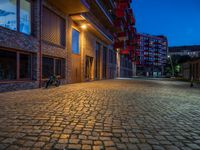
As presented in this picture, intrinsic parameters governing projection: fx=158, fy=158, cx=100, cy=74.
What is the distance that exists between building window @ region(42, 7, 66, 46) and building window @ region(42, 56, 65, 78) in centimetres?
161

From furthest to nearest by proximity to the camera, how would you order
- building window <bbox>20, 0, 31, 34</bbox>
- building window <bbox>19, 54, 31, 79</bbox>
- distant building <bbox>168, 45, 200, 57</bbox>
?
distant building <bbox>168, 45, 200, 57</bbox>, building window <bbox>20, 0, 31, 34</bbox>, building window <bbox>19, 54, 31, 79</bbox>

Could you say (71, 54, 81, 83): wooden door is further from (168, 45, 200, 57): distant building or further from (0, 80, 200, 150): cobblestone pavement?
(168, 45, 200, 57): distant building

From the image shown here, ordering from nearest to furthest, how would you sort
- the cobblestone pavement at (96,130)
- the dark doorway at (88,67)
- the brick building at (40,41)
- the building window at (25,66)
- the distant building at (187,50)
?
the cobblestone pavement at (96,130), the brick building at (40,41), the building window at (25,66), the dark doorway at (88,67), the distant building at (187,50)

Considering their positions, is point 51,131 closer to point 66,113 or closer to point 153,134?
point 66,113

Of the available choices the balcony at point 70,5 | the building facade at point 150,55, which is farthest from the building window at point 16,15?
the building facade at point 150,55

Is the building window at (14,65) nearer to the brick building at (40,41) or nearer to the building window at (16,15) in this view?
the brick building at (40,41)

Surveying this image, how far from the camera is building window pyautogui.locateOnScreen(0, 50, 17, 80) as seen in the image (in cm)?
949

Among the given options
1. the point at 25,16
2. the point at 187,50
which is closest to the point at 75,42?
the point at 25,16

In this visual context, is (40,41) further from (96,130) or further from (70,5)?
(96,130)

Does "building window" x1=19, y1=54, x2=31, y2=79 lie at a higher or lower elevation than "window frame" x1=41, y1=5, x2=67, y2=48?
lower

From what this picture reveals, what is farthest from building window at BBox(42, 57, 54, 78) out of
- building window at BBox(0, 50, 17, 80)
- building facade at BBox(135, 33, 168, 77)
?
building facade at BBox(135, 33, 168, 77)

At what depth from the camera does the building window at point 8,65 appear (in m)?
9.49

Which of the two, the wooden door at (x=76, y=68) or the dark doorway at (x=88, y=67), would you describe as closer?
the wooden door at (x=76, y=68)

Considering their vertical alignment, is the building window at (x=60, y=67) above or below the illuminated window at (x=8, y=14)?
below
